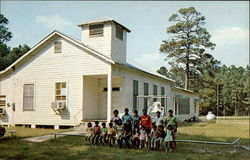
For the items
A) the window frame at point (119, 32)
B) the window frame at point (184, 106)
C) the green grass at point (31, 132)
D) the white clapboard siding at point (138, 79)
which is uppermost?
the window frame at point (119, 32)

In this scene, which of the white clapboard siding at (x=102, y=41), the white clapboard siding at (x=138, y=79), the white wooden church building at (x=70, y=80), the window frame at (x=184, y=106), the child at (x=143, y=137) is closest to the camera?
the child at (x=143, y=137)

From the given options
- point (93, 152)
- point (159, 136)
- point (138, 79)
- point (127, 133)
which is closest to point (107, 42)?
point (138, 79)

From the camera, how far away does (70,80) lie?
60.2 ft

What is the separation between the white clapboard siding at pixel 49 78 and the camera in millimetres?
18031

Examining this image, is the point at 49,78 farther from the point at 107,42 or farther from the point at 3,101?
the point at 107,42

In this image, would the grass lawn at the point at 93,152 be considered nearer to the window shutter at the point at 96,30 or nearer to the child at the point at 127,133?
the child at the point at 127,133

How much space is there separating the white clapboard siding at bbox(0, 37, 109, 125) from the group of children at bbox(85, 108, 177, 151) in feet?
20.4

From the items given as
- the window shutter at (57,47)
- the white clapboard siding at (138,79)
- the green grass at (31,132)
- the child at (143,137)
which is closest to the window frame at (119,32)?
the white clapboard siding at (138,79)

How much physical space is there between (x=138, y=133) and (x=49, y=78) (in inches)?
383

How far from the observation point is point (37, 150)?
10.2 metres

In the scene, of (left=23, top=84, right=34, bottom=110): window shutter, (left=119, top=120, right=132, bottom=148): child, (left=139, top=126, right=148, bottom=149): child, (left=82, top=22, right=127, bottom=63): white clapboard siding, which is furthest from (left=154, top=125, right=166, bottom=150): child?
(left=23, top=84, right=34, bottom=110): window shutter

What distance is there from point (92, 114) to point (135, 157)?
34.6 feet

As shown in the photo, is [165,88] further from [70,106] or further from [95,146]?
[95,146]

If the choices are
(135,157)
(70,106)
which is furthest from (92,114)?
(135,157)
